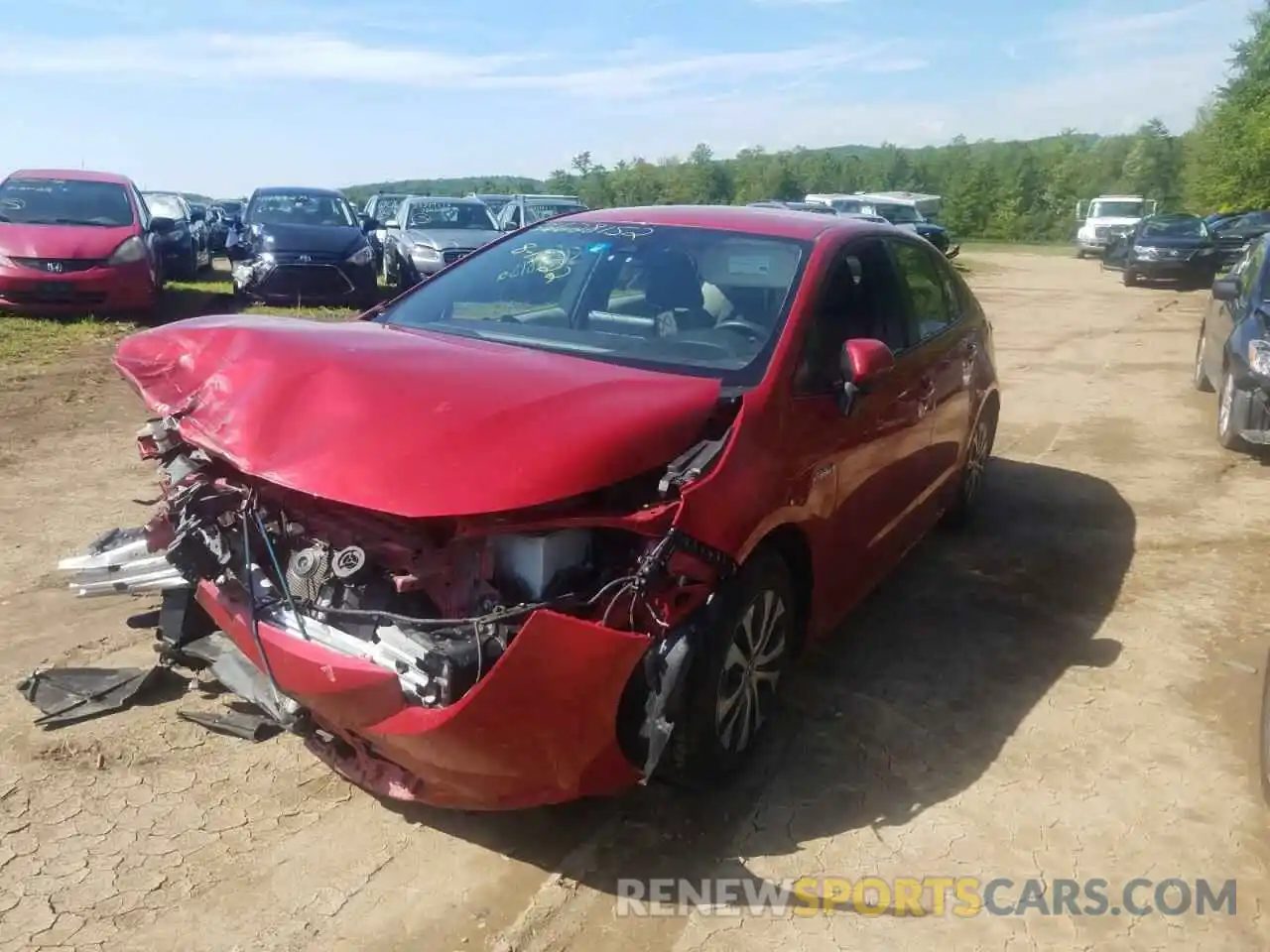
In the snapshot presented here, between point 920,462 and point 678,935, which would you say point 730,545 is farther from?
point 920,462

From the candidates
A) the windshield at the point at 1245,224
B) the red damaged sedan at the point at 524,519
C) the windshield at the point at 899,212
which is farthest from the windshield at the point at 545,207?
the windshield at the point at 1245,224

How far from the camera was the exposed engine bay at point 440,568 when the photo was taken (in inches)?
108

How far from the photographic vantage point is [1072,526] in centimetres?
641

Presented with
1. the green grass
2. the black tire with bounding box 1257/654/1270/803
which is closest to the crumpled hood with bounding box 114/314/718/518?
the black tire with bounding box 1257/654/1270/803

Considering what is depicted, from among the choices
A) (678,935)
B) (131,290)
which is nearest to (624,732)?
(678,935)

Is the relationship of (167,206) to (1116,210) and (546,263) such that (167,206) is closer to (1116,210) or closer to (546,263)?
(546,263)

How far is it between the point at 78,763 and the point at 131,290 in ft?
31.1

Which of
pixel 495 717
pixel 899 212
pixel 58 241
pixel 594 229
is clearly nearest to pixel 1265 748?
pixel 495 717

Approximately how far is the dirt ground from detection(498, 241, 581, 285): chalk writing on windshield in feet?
6.18

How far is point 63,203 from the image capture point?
12.3 metres

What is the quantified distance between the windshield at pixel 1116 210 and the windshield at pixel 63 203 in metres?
32.3

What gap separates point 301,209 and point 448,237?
2.00 meters

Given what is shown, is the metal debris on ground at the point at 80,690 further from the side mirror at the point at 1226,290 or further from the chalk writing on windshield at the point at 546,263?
the side mirror at the point at 1226,290

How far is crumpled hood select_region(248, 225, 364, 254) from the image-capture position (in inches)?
519
